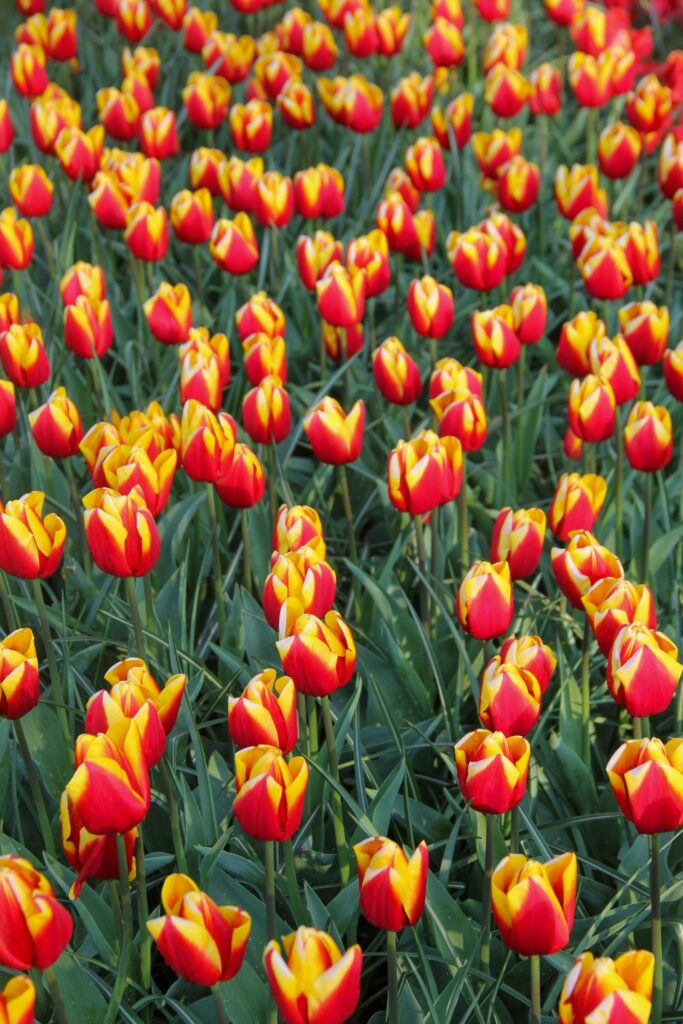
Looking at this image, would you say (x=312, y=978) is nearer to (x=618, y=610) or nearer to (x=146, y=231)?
(x=618, y=610)

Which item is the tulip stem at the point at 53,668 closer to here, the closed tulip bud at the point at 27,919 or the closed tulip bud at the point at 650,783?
the closed tulip bud at the point at 27,919

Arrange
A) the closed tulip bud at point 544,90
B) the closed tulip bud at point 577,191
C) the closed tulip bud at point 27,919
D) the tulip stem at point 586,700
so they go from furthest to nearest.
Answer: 1. the closed tulip bud at point 544,90
2. the closed tulip bud at point 577,191
3. the tulip stem at point 586,700
4. the closed tulip bud at point 27,919

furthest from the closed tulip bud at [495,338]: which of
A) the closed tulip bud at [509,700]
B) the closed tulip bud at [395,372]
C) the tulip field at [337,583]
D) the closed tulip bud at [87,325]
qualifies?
the closed tulip bud at [509,700]

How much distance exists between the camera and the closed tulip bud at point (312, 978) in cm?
124

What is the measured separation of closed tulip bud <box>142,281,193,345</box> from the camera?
107 inches

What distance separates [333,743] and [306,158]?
294 cm

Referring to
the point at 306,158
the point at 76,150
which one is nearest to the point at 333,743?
the point at 76,150

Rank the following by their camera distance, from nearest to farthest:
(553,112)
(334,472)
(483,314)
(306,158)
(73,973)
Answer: (73,973) < (483,314) < (334,472) < (553,112) < (306,158)

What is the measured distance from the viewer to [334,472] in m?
3.14

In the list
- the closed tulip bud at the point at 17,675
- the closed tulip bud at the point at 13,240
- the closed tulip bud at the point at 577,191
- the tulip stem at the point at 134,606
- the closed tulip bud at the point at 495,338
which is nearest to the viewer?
the closed tulip bud at the point at 17,675

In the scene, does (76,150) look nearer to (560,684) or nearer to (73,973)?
(560,684)

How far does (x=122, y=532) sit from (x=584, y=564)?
2.22ft

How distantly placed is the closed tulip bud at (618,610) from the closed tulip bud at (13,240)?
1.72 m

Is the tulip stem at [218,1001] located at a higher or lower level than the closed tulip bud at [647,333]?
lower
